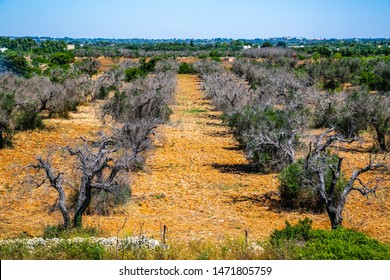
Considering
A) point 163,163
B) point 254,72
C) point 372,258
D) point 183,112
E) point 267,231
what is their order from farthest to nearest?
1. point 254,72
2. point 183,112
3. point 163,163
4. point 267,231
5. point 372,258

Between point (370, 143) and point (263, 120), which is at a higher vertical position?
point (263, 120)

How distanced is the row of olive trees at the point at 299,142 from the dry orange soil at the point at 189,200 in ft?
2.19

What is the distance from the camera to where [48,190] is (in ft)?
49.8

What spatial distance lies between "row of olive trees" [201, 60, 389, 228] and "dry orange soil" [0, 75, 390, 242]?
0.67 meters

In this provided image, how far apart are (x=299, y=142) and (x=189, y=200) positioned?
19.8ft

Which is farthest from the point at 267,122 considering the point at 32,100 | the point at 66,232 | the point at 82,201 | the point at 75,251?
the point at 32,100

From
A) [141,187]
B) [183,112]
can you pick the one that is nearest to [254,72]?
[183,112]

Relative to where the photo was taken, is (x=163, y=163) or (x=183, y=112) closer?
(x=163, y=163)

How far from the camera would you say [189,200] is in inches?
582

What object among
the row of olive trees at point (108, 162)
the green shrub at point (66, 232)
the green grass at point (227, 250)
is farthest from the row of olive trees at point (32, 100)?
the green grass at point (227, 250)

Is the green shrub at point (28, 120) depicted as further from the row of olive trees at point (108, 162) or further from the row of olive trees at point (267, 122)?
the row of olive trees at point (267, 122)

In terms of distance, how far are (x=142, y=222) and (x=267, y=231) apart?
10.5ft

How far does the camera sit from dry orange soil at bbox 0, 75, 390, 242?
39.4 feet

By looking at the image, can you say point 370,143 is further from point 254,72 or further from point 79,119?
point 254,72
